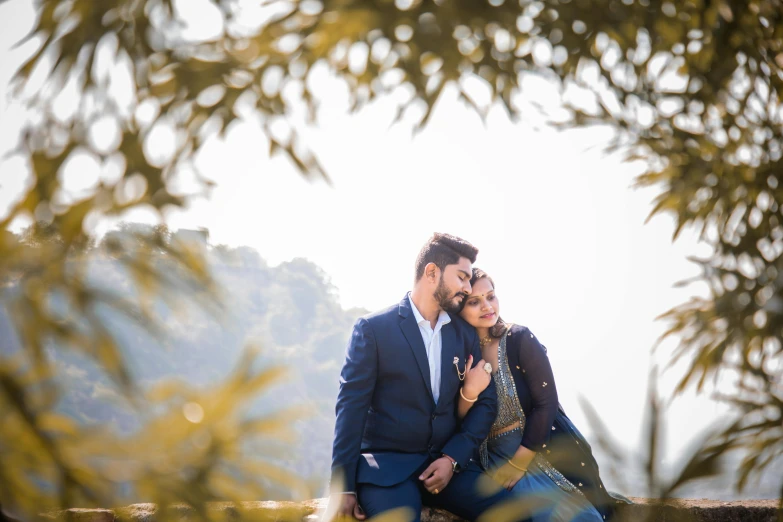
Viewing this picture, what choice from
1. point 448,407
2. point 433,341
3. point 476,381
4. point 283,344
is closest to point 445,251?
point 433,341

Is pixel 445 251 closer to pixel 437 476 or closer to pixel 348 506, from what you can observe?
pixel 437 476

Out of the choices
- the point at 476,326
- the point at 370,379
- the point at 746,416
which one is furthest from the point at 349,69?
the point at 476,326

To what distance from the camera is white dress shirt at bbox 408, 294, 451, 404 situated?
3506 mm

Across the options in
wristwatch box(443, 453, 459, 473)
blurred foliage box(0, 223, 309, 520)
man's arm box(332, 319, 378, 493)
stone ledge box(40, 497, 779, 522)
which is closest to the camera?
blurred foliage box(0, 223, 309, 520)

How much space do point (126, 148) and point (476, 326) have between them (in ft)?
8.96

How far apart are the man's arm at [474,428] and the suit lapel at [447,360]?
0.16 meters

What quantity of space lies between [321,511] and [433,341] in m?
1.09

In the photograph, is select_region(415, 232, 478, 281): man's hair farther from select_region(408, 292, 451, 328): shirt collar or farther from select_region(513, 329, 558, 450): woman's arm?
select_region(513, 329, 558, 450): woman's arm

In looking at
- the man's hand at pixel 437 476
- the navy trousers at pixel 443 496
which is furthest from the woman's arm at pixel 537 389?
the man's hand at pixel 437 476

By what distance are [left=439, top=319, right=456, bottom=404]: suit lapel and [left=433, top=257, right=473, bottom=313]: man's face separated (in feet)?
0.53

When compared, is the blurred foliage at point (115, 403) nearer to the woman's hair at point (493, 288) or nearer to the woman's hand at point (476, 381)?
the woman's hand at point (476, 381)

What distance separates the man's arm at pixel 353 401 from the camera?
10.4 ft

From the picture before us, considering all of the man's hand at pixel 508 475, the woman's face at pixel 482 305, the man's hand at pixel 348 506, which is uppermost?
the woman's face at pixel 482 305

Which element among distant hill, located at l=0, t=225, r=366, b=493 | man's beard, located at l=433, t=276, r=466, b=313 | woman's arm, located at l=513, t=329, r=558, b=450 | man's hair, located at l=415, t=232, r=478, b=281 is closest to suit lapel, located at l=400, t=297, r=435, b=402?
man's beard, located at l=433, t=276, r=466, b=313
